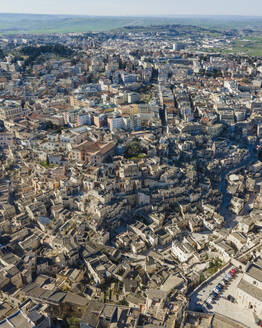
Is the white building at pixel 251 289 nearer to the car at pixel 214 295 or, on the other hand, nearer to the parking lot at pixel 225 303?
the parking lot at pixel 225 303

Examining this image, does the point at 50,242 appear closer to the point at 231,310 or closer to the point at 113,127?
the point at 231,310

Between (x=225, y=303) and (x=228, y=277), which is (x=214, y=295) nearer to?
(x=225, y=303)

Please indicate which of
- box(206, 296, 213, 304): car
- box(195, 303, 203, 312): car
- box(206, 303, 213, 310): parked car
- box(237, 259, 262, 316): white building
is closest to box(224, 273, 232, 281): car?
box(237, 259, 262, 316): white building

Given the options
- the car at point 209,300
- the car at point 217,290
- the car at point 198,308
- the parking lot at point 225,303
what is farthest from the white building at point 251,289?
the car at point 198,308

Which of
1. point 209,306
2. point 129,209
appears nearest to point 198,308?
point 209,306

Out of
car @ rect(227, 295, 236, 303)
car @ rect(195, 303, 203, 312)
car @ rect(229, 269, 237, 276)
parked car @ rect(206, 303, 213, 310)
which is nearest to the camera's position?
car @ rect(195, 303, 203, 312)

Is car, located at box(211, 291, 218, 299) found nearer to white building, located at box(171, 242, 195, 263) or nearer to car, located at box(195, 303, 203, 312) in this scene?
car, located at box(195, 303, 203, 312)
